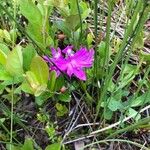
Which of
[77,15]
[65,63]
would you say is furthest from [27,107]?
[77,15]

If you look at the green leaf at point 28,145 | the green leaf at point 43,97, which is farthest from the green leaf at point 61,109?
the green leaf at point 28,145

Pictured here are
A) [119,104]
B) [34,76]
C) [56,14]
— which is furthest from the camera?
[56,14]

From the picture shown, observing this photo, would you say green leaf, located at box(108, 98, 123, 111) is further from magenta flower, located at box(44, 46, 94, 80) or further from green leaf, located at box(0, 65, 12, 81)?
green leaf, located at box(0, 65, 12, 81)

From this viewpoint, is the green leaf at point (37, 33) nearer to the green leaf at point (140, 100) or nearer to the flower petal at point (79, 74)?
the flower petal at point (79, 74)

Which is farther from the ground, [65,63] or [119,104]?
[65,63]

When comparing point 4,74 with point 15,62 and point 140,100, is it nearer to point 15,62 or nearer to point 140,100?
point 15,62

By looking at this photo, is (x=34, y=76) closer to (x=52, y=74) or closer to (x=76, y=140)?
(x=52, y=74)
